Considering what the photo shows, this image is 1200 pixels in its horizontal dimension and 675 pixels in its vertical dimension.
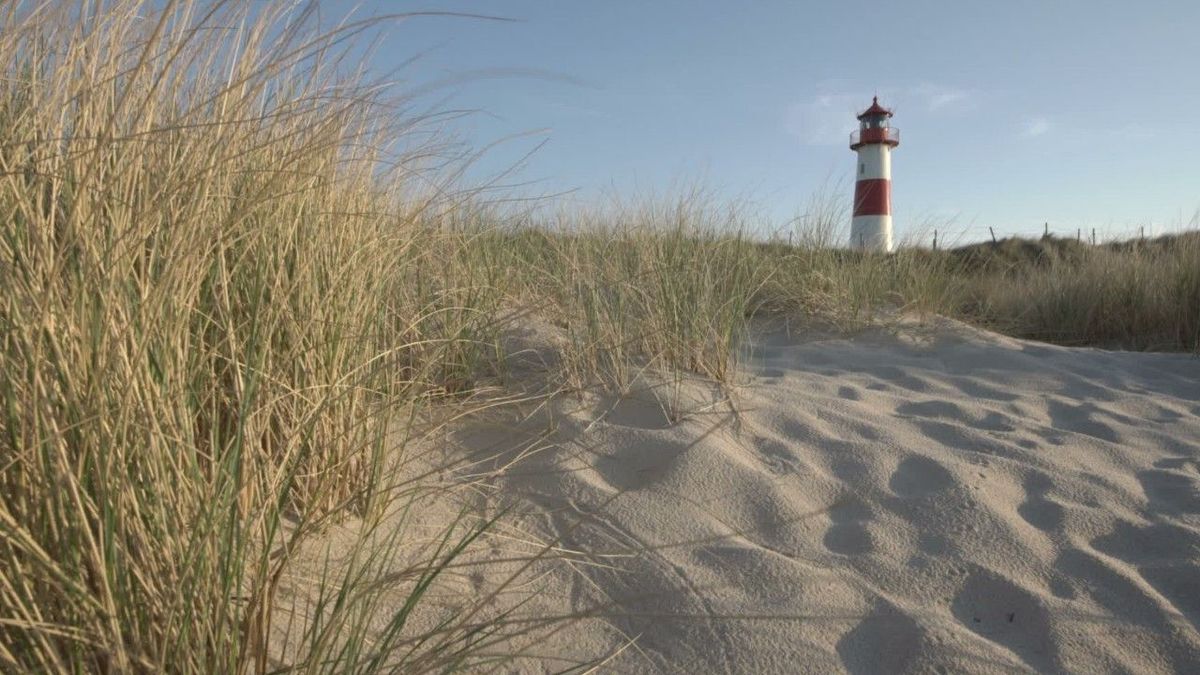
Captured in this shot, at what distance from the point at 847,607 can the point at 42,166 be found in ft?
5.14

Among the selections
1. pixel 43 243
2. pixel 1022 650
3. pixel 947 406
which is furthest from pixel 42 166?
pixel 947 406

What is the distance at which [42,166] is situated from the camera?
3.73 feet

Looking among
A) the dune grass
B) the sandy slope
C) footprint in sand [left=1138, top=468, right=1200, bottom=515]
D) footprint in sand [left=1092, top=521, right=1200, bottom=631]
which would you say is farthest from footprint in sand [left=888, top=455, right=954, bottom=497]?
the dune grass

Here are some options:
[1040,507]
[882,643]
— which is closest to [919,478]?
[1040,507]

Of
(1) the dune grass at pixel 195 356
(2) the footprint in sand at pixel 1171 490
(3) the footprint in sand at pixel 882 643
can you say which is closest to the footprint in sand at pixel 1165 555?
(2) the footprint in sand at pixel 1171 490

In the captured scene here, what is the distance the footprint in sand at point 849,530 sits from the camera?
179cm

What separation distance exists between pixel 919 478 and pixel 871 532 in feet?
1.25

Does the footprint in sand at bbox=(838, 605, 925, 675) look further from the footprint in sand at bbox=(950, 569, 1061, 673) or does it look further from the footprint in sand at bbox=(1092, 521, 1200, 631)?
the footprint in sand at bbox=(1092, 521, 1200, 631)

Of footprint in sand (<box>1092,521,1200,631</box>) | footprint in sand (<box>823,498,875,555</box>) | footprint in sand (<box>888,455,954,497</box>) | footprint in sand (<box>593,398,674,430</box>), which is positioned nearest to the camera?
footprint in sand (<box>1092,521,1200,631</box>)

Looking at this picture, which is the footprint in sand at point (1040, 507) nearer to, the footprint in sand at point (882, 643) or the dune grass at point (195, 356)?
the footprint in sand at point (882, 643)

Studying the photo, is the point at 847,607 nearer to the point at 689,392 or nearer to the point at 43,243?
the point at 689,392

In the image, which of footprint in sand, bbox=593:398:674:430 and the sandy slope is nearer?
the sandy slope

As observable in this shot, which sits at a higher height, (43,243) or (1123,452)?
(43,243)

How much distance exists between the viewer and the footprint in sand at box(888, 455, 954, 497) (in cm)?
207
